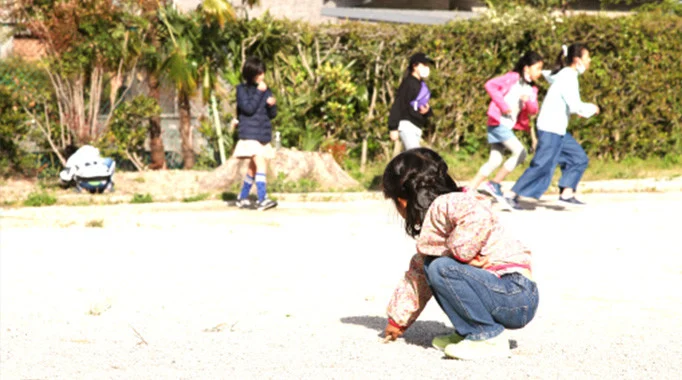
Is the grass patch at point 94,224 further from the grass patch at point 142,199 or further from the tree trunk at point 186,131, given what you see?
the tree trunk at point 186,131

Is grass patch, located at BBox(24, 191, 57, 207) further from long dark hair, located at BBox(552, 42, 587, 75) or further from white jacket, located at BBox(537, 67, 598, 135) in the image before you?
long dark hair, located at BBox(552, 42, 587, 75)

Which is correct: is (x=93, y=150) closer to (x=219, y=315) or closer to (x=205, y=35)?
(x=205, y=35)

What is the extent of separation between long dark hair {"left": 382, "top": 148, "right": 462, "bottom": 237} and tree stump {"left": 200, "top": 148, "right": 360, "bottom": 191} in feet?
26.8

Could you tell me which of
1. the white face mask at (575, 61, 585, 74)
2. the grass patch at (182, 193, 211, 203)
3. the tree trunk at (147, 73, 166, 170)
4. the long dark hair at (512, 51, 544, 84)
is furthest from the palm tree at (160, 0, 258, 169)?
the white face mask at (575, 61, 585, 74)

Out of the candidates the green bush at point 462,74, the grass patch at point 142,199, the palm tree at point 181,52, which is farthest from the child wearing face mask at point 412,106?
the palm tree at point 181,52

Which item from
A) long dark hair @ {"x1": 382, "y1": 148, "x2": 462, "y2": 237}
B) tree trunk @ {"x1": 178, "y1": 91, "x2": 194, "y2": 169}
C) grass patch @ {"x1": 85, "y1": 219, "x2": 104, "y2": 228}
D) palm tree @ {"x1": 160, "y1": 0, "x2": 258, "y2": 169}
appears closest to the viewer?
long dark hair @ {"x1": 382, "y1": 148, "x2": 462, "y2": 237}

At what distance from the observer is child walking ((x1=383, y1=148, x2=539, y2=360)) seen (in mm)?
4625

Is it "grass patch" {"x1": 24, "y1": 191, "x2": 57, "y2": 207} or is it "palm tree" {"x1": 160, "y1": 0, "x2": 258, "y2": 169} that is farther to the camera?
"palm tree" {"x1": 160, "y1": 0, "x2": 258, "y2": 169}

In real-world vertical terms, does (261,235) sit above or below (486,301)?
below

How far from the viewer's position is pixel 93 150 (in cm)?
1306

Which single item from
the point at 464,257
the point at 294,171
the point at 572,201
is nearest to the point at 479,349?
the point at 464,257

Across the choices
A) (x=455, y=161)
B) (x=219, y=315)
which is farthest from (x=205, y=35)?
(x=219, y=315)

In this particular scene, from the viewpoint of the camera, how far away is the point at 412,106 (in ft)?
37.7

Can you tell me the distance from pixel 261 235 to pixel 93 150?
4637 millimetres
